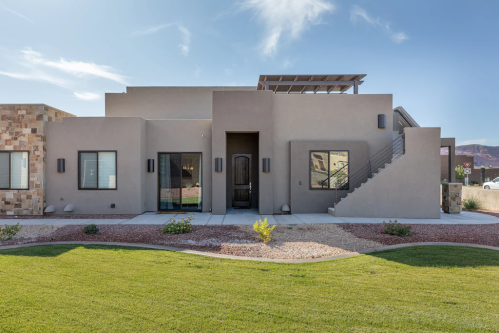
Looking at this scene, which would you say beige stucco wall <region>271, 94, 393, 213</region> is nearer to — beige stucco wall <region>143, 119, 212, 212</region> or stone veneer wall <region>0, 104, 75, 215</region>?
beige stucco wall <region>143, 119, 212, 212</region>

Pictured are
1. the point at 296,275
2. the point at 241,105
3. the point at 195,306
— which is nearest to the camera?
the point at 195,306

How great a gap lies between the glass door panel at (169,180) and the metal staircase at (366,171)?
627 cm

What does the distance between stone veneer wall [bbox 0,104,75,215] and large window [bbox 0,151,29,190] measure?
19cm

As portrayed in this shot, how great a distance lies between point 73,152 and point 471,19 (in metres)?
18.8

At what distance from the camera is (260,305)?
10.4ft

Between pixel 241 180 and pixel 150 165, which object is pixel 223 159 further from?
pixel 150 165

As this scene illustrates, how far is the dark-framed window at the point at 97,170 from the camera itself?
10344 mm

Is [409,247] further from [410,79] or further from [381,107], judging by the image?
[410,79]

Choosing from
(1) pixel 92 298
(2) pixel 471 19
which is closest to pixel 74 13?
(1) pixel 92 298

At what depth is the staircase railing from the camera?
1053 centimetres

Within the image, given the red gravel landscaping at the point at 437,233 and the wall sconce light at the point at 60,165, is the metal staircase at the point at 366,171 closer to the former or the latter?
the red gravel landscaping at the point at 437,233

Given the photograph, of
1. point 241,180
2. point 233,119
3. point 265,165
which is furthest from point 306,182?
point 233,119

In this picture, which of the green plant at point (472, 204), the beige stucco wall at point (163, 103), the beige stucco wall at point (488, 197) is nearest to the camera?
the green plant at point (472, 204)

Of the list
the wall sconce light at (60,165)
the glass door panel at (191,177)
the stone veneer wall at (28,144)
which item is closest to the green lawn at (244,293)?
the glass door panel at (191,177)
